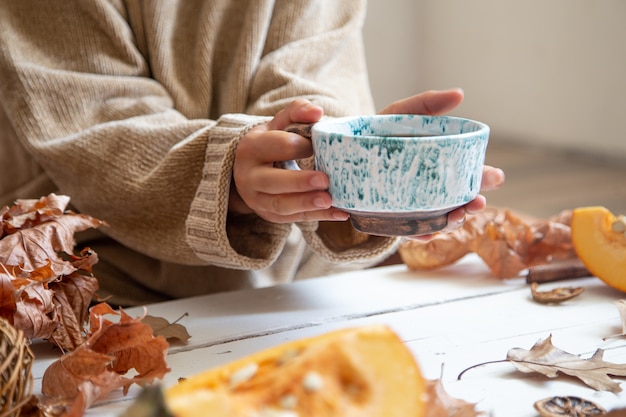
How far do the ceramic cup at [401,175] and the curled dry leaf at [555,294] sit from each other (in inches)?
7.9

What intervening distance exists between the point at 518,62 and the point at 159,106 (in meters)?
2.40

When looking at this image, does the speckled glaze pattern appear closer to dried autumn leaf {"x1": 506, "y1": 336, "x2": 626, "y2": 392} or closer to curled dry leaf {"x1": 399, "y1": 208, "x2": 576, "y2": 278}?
dried autumn leaf {"x1": 506, "y1": 336, "x2": 626, "y2": 392}

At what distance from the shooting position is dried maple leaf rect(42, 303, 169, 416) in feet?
1.85

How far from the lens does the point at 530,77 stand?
307 centimetres

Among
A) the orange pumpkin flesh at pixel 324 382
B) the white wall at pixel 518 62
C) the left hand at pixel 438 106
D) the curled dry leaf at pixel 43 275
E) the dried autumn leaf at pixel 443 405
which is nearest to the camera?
the orange pumpkin flesh at pixel 324 382

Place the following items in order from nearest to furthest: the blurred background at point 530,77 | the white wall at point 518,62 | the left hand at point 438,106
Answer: the left hand at point 438,106
the blurred background at point 530,77
the white wall at point 518,62

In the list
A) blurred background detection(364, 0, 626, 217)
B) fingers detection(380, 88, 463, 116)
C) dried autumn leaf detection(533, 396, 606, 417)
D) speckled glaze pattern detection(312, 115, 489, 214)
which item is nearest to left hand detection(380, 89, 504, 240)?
fingers detection(380, 88, 463, 116)

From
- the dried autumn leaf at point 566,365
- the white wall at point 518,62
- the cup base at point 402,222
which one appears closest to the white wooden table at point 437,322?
the dried autumn leaf at point 566,365

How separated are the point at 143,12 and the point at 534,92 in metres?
2.31

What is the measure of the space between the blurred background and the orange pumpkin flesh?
182 cm

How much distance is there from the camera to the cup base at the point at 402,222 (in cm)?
61

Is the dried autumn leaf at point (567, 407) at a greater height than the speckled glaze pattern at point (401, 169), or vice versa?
the speckled glaze pattern at point (401, 169)

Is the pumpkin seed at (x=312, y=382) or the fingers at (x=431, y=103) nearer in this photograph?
the pumpkin seed at (x=312, y=382)

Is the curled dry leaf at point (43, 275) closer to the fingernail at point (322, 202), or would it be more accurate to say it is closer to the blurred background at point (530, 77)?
the fingernail at point (322, 202)
